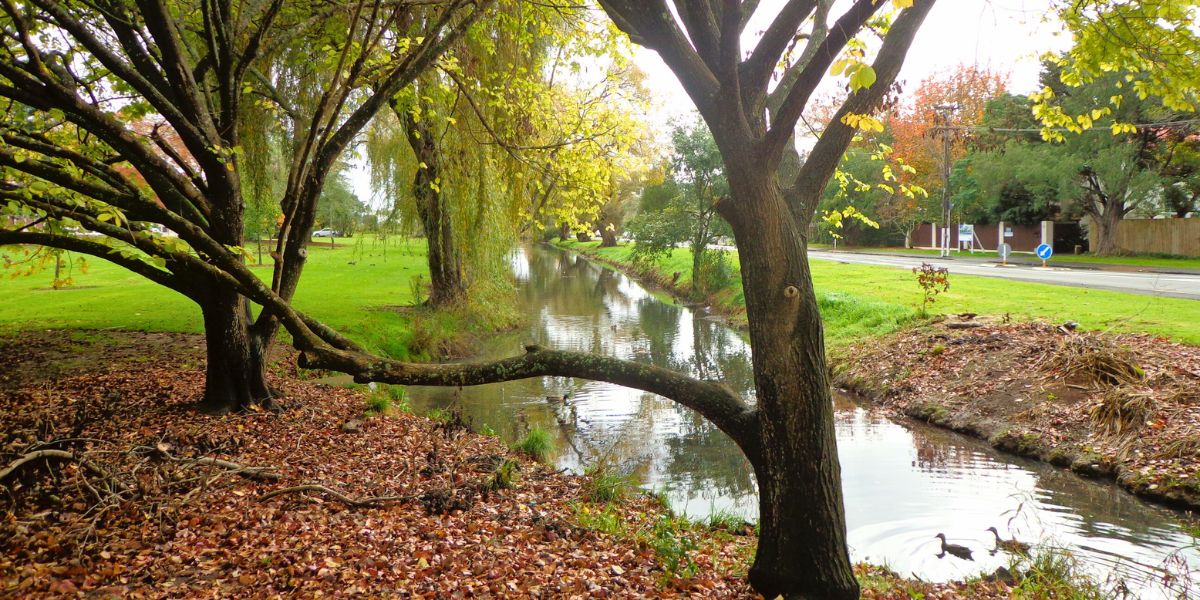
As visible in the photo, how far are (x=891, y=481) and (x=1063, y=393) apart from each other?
3554mm

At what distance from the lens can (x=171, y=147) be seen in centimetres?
809

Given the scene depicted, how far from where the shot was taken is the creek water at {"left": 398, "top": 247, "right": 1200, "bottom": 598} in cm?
670

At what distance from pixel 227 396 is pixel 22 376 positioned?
3.10m

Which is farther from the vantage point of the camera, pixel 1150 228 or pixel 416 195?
pixel 1150 228

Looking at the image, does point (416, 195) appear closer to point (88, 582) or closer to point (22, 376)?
point (22, 376)

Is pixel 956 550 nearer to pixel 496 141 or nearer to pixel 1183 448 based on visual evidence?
A: pixel 1183 448

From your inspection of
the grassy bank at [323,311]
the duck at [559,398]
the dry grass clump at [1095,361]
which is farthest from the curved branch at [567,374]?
the grassy bank at [323,311]

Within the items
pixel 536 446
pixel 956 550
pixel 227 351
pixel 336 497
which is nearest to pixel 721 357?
pixel 536 446

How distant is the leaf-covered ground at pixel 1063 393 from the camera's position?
8.51m

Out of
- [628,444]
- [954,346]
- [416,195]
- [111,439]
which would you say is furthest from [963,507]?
[416,195]

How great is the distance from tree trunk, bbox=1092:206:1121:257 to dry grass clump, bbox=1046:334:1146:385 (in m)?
24.6

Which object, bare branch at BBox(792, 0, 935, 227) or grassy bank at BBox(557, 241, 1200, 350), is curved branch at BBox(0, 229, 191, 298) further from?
grassy bank at BBox(557, 241, 1200, 350)

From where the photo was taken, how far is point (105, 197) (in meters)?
6.01

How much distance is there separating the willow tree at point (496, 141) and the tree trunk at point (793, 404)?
6553 mm
